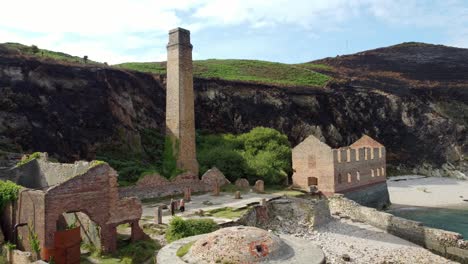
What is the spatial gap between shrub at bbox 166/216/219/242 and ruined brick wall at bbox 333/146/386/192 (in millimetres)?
16715

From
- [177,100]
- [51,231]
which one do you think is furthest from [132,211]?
[177,100]

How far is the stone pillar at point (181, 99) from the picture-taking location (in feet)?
107

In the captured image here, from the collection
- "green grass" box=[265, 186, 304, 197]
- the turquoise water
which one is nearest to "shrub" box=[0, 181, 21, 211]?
"green grass" box=[265, 186, 304, 197]

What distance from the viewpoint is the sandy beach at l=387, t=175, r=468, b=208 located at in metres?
39.3

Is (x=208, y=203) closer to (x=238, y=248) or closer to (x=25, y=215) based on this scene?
(x=25, y=215)

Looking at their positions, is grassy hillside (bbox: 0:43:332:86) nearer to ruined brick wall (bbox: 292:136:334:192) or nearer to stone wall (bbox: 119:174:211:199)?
ruined brick wall (bbox: 292:136:334:192)

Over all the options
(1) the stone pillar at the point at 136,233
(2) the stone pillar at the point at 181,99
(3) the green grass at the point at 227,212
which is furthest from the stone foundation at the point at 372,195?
(1) the stone pillar at the point at 136,233

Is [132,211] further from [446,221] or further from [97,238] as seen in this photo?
[446,221]

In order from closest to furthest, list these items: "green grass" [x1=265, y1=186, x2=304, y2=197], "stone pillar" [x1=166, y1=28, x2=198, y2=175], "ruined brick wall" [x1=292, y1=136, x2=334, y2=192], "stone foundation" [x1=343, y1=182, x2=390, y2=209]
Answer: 1. "green grass" [x1=265, y1=186, x2=304, y2=197]
2. "ruined brick wall" [x1=292, y1=136, x2=334, y2=192]
3. "stone pillar" [x1=166, y1=28, x2=198, y2=175]
4. "stone foundation" [x1=343, y1=182, x2=390, y2=209]

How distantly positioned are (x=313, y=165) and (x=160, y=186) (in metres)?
13.0

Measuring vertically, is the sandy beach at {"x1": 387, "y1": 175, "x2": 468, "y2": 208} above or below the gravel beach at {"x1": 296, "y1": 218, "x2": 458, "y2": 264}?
below

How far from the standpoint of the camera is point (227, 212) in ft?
74.0

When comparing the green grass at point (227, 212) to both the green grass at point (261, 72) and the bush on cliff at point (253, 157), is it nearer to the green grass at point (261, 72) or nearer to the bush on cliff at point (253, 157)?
the bush on cliff at point (253, 157)

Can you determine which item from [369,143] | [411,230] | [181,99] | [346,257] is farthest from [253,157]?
[346,257]
